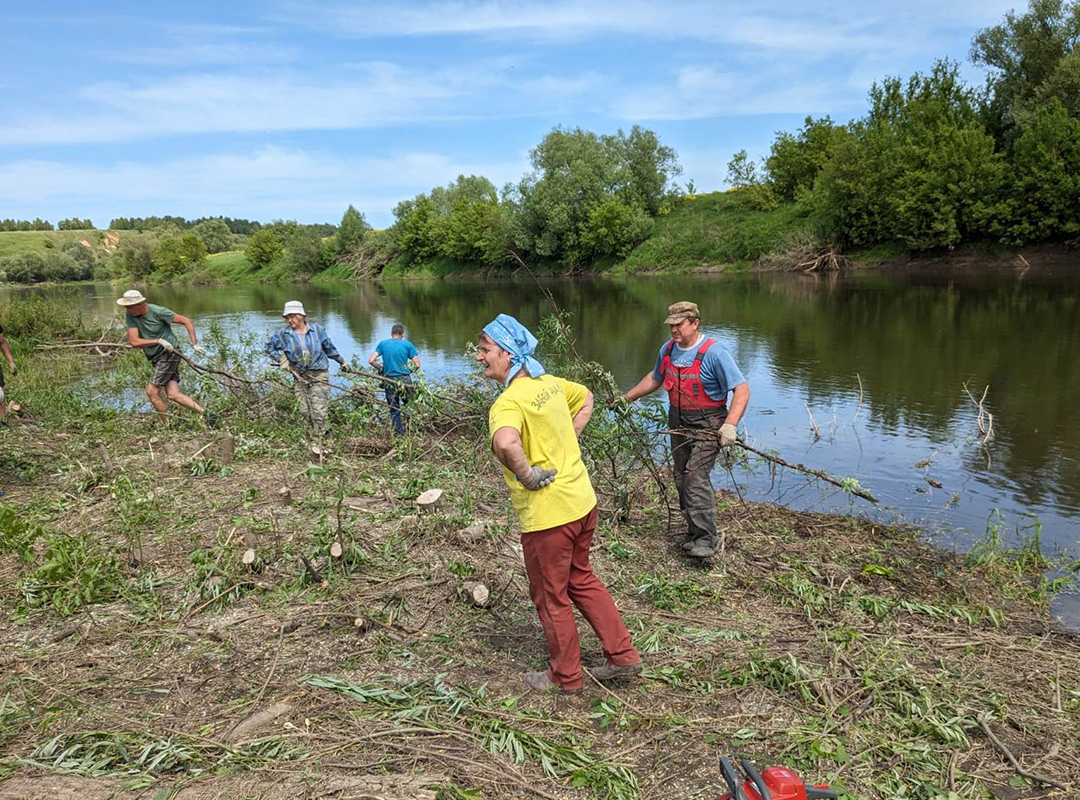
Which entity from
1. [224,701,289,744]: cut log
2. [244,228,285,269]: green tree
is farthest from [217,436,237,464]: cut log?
[244,228,285,269]: green tree

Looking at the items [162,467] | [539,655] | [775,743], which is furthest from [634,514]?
[162,467]

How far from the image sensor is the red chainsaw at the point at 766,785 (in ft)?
6.75

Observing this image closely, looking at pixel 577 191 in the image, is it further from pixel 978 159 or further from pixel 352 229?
Answer: pixel 352 229

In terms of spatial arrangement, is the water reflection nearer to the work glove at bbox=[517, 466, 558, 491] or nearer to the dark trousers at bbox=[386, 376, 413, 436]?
the dark trousers at bbox=[386, 376, 413, 436]

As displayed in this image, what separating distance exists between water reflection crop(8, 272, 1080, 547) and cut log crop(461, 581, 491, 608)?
4.66 metres

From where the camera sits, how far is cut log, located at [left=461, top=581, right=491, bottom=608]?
4.49 metres

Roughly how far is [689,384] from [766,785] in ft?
12.0

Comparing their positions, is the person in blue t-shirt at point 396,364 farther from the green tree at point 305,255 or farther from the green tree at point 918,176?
the green tree at point 305,255

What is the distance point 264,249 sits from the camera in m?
79.2

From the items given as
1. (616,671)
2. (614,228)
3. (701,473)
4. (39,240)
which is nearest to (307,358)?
(701,473)

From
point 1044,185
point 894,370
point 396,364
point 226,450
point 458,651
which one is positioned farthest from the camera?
point 1044,185

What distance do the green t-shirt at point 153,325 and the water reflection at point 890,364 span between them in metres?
6.92

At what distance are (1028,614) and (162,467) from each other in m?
7.98

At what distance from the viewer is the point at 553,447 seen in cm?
344
